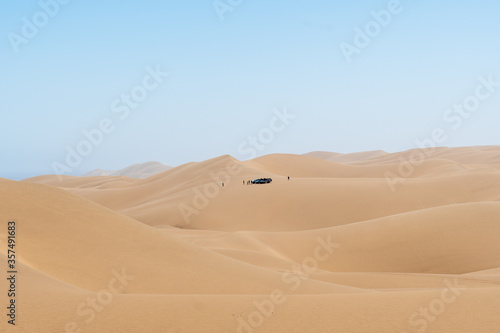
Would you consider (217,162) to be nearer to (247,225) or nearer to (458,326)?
(247,225)

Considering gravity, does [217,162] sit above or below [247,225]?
above

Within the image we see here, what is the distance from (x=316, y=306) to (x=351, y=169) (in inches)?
2183

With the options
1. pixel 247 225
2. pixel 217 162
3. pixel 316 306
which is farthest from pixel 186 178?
pixel 316 306

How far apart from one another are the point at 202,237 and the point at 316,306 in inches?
586

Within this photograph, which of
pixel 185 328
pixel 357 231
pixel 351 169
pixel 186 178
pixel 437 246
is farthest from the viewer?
pixel 351 169

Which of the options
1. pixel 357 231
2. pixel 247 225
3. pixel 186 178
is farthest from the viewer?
pixel 186 178

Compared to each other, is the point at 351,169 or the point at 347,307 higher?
the point at 351,169

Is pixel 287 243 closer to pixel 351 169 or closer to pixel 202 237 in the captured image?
pixel 202 237

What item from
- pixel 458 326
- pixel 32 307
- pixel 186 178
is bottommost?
pixel 458 326

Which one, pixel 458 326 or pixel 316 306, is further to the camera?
pixel 316 306

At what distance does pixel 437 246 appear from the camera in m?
17.7

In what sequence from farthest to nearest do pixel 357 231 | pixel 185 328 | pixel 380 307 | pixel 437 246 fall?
pixel 357 231 < pixel 437 246 < pixel 380 307 < pixel 185 328

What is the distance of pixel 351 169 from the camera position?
60.2 metres

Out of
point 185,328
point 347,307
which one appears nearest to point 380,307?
point 347,307
